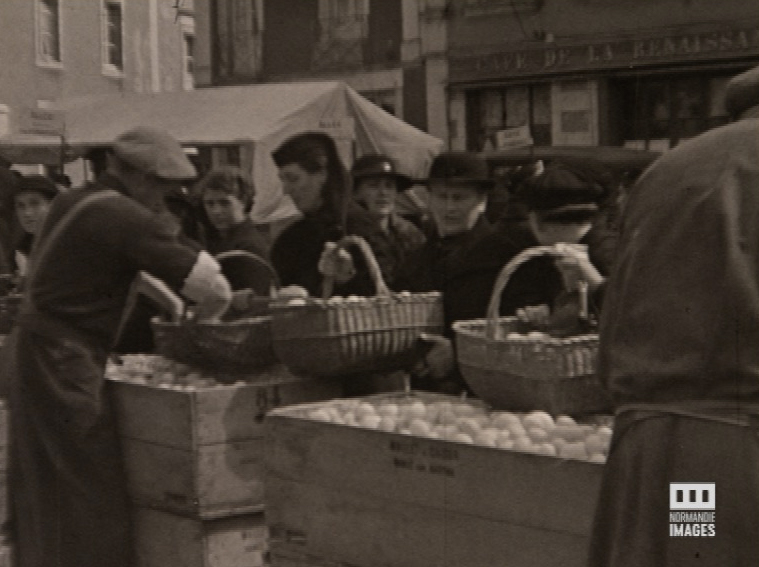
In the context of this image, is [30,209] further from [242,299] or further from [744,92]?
[744,92]

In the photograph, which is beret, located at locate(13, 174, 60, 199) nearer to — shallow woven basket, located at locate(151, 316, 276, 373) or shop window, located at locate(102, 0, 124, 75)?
shallow woven basket, located at locate(151, 316, 276, 373)

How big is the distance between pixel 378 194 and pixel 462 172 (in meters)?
0.96

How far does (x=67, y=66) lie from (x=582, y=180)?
885 centimetres

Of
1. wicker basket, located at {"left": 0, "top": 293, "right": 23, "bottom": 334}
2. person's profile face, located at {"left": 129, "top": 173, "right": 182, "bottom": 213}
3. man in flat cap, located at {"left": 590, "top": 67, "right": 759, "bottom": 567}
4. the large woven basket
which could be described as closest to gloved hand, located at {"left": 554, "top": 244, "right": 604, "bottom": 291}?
the large woven basket

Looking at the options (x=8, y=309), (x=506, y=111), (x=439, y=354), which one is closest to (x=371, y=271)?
(x=439, y=354)

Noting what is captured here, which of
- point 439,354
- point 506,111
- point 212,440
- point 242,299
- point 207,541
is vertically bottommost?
point 207,541

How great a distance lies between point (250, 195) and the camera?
5613 mm

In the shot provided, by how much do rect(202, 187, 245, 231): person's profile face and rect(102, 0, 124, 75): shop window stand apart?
6.78m

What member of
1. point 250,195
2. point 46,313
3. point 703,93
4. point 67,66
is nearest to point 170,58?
point 67,66

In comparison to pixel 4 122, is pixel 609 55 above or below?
above

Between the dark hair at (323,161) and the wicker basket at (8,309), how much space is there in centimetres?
122

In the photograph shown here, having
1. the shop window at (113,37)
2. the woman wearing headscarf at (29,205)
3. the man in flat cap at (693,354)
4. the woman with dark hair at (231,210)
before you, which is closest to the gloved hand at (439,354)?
the woman with dark hair at (231,210)

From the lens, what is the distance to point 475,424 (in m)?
3.49

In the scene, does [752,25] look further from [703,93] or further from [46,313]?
[46,313]
